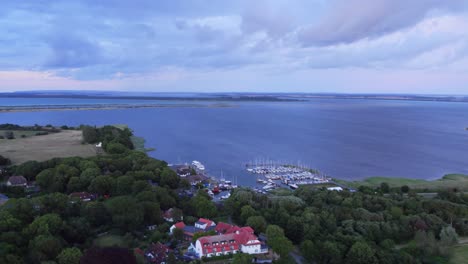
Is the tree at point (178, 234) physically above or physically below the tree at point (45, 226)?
below

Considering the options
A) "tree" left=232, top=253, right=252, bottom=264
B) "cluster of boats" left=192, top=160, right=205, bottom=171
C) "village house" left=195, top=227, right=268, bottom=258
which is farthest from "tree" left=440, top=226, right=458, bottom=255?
"cluster of boats" left=192, top=160, right=205, bottom=171

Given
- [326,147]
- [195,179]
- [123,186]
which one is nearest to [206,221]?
[123,186]

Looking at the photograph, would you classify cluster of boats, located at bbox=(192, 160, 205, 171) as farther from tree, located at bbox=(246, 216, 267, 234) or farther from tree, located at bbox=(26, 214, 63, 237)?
tree, located at bbox=(26, 214, 63, 237)

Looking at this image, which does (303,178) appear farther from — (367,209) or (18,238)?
(18,238)

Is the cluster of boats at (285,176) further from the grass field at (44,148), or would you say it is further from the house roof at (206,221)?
the grass field at (44,148)

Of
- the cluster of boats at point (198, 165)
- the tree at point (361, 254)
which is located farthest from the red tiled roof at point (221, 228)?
the cluster of boats at point (198, 165)

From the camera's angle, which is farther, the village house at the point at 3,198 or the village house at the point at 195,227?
the village house at the point at 3,198

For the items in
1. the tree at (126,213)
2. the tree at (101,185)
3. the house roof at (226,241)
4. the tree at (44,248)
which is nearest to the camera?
the tree at (44,248)

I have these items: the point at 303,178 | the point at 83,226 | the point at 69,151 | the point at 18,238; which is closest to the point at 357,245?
the point at 83,226
